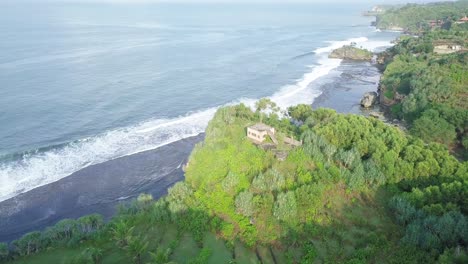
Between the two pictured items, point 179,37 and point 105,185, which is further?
point 179,37

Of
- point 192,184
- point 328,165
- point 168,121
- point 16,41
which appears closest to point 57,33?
point 16,41

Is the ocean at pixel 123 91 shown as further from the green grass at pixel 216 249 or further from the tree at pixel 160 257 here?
the tree at pixel 160 257

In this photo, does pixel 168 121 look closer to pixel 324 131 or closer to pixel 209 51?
pixel 324 131

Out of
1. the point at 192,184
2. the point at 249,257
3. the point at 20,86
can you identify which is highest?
the point at 20,86

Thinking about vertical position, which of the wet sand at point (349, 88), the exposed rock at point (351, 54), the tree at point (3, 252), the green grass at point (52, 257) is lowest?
the green grass at point (52, 257)

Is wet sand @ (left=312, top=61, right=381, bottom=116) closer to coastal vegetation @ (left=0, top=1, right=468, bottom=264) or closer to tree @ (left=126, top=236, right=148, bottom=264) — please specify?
coastal vegetation @ (left=0, top=1, right=468, bottom=264)

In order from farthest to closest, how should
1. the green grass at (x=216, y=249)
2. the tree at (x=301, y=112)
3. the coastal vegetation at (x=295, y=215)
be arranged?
the tree at (x=301, y=112) < the green grass at (x=216, y=249) < the coastal vegetation at (x=295, y=215)

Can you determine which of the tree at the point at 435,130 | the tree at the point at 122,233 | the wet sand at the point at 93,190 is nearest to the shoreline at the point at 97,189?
the wet sand at the point at 93,190
